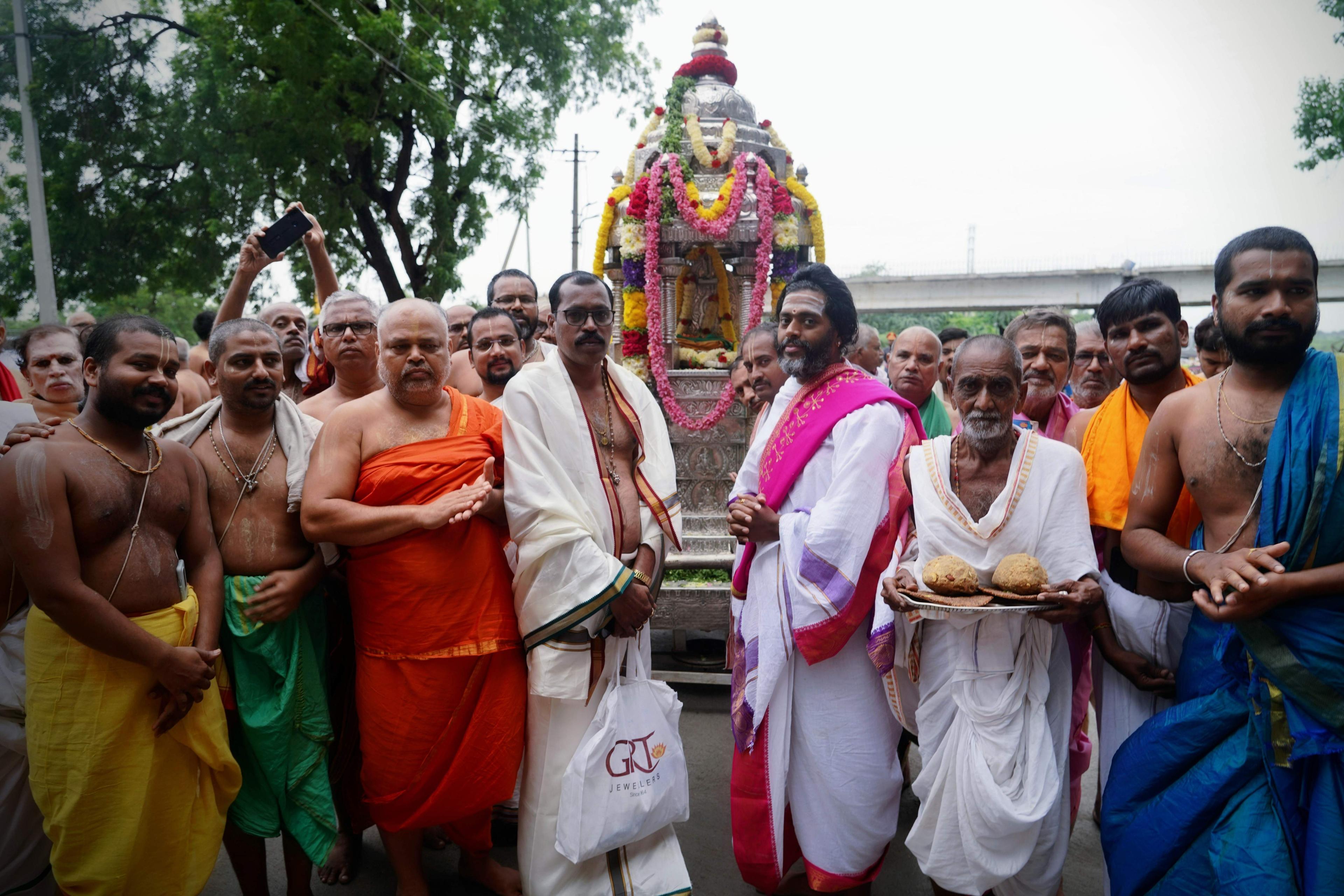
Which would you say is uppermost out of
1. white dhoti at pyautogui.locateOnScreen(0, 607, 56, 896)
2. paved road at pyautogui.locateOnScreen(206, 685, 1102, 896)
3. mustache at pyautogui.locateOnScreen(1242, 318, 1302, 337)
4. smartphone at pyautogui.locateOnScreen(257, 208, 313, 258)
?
smartphone at pyautogui.locateOnScreen(257, 208, 313, 258)

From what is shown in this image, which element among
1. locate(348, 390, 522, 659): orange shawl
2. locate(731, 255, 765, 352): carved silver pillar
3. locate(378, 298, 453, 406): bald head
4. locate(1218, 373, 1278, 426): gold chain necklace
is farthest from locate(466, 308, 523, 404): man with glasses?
locate(731, 255, 765, 352): carved silver pillar

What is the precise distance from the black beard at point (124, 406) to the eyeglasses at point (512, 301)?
2228mm

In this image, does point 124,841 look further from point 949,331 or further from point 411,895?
point 949,331

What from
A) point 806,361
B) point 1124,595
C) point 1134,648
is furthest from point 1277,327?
point 806,361

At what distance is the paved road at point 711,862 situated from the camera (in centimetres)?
334

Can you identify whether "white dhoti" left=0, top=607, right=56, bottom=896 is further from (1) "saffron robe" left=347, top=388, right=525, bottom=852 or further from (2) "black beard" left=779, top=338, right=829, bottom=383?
(2) "black beard" left=779, top=338, right=829, bottom=383

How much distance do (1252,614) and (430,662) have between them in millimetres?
2599

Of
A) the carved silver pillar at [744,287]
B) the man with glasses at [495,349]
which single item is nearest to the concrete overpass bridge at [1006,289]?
the carved silver pillar at [744,287]

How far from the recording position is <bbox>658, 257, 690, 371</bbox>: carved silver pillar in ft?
28.0

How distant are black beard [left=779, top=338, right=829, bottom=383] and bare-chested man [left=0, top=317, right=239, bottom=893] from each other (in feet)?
7.06

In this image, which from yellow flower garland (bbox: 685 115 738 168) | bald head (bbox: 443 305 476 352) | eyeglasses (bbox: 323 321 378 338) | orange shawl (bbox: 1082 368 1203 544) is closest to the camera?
orange shawl (bbox: 1082 368 1203 544)

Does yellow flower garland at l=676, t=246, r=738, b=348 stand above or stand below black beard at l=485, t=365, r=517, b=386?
above

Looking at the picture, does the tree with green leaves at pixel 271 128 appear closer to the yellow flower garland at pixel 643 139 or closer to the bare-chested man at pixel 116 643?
the yellow flower garland at pixel 643 139

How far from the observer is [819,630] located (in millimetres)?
2949
